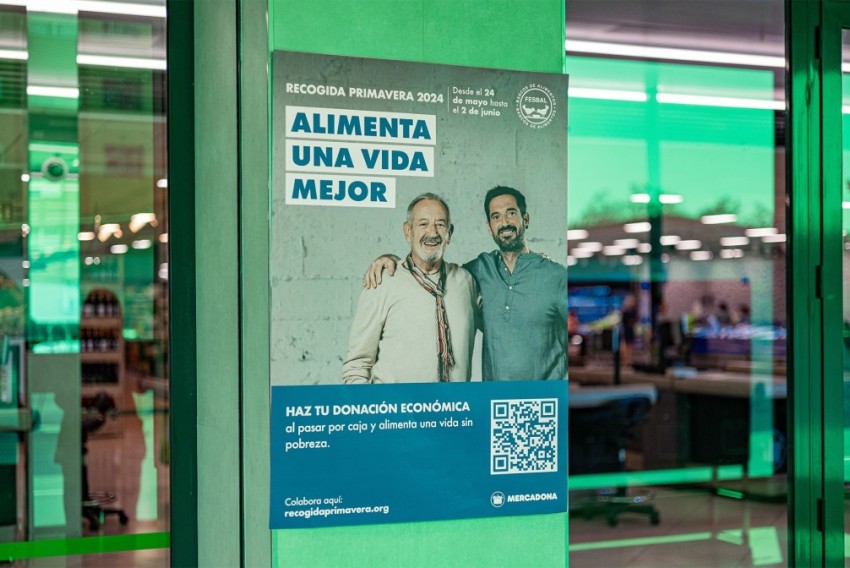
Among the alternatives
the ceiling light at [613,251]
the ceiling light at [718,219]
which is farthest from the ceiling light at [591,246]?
the ceiling light at [718,219]

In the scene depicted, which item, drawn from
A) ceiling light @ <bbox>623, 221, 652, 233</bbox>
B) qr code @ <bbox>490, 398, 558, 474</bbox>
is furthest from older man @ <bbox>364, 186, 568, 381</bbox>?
ceiling light @ <bbox>623, 221, 652, 233</bbox>

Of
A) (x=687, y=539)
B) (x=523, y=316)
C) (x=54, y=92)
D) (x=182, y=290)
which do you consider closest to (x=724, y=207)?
(x=687, y=539)

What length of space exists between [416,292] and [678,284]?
13.5 meters

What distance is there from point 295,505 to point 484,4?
184 cm

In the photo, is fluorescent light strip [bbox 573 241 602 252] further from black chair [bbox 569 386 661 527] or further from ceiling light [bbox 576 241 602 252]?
black chair [bbox 569 386 661 527]

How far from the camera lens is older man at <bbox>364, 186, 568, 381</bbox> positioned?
3465 mm

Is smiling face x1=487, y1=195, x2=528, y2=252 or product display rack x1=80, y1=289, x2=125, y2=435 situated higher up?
smiling face x1=487, y1=195, x2=528, y2=252

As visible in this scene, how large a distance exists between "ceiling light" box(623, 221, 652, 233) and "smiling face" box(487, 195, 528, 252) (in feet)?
43.7

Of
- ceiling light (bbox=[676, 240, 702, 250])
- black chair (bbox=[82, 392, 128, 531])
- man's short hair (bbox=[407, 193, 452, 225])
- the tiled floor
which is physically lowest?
the tiled floor

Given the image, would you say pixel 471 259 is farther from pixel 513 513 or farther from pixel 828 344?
pixel 828 344

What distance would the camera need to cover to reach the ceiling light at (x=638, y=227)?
16562 mm

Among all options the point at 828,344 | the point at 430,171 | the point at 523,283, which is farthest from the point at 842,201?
the point at 430,171

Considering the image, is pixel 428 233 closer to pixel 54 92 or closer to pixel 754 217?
pixel 54 92

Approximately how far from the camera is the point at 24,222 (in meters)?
5.87
